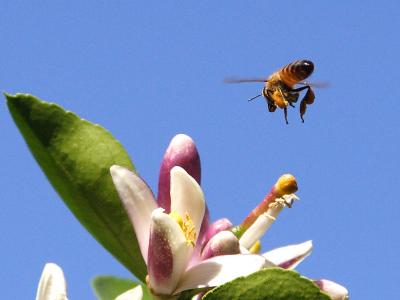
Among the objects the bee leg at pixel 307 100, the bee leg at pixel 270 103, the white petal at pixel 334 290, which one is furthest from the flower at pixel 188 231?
the bee leg at pixel 270 103

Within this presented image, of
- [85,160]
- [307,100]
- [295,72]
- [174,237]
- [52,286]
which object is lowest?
[52,286]

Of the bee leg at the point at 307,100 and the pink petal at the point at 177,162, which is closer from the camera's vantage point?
the pink petal at the point at 177,162

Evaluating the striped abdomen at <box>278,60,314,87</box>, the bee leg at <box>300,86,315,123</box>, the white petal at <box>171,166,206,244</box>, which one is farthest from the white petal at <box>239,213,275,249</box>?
the striped abdomen at <box>278,60,314,87</box>

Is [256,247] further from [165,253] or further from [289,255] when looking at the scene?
[165,253]

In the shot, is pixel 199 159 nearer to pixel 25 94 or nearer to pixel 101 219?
pixel 101 219

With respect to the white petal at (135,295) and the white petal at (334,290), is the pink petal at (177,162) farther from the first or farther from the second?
the white petal at (334,290)

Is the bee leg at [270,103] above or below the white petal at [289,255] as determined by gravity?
above

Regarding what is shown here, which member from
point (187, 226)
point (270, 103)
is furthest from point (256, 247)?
point (270, 103)

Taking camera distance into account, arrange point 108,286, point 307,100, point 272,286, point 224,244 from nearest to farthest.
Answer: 1. point 272,286
2. point 224,244
3. point 108,286
4. point 307,100
